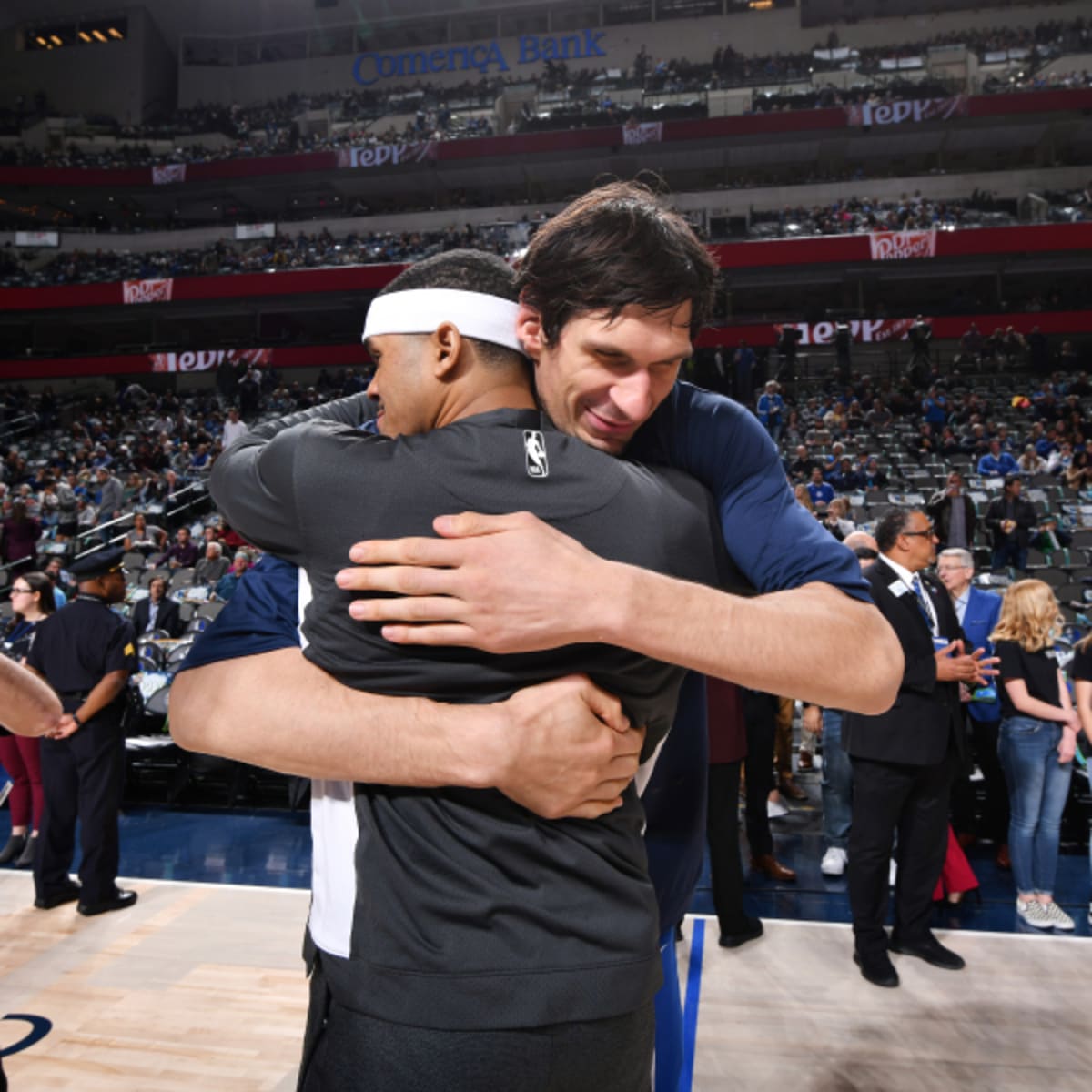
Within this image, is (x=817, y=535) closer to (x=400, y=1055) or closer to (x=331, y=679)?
(x=331, y=679)

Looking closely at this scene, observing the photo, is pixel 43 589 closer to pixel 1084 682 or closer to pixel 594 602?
pixel 594 602

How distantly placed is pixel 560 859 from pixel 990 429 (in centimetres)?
1469

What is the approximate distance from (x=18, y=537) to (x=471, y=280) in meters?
14.5

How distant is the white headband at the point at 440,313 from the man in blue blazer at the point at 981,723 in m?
4.67

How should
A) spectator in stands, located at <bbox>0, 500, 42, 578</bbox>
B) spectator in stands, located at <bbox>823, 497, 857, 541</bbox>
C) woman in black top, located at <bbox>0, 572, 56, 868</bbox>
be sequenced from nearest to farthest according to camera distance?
1. woman in black top, located at <bbox>0, 572, 56, 868</bbox>
2. spectator in stands, located at <bbox>823, 497, 857, 541</bbox>
3. spectator in stands, located at <bbox>0, 500, 42, 578</bbox>

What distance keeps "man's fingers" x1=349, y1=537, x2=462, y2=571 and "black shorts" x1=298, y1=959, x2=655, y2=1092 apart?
20.3 inches

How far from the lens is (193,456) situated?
18.0 metres

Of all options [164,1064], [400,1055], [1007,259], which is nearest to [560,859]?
[400,1055]

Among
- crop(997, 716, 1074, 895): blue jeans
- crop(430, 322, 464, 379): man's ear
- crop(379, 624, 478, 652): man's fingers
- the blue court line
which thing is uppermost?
crop(430, 322, 464, 379): man's ear

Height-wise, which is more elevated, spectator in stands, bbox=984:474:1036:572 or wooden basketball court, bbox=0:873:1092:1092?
spectator in stands, bbox=984:474:1036:572

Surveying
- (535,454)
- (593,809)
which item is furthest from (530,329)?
(593,809)

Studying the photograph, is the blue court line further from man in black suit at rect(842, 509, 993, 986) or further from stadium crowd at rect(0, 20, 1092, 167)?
stadium crowd at rect(0, 20, 1092, 167)

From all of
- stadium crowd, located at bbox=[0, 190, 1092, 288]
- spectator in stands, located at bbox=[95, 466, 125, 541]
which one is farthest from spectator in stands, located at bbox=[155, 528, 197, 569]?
stadium crowd, located at bbox=[0, 190, 1092, 288]

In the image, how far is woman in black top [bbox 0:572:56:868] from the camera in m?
5.32
